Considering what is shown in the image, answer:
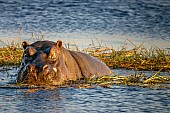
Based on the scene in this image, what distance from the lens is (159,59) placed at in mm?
12172

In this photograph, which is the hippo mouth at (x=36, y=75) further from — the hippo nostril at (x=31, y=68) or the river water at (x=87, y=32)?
the river water at (x=87, y=32)

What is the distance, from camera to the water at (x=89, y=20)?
15.6 meters

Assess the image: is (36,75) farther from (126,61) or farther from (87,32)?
(87,32)

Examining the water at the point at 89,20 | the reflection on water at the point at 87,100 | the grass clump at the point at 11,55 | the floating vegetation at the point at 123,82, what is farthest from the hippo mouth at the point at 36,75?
the water at the point at 89,20

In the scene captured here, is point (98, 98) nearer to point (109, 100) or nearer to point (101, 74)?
point (109, 100)

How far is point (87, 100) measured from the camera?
8320 mm

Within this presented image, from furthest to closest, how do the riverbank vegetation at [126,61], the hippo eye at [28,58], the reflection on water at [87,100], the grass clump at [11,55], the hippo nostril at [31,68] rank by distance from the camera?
the grass clump at [11,55] → the riverbank vegetation at [126,61] → the hippo eye at [28,58] → the hippo nostril at [31,68] → the reflection on water at [87,100]

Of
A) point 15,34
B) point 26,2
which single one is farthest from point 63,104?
point 26,2

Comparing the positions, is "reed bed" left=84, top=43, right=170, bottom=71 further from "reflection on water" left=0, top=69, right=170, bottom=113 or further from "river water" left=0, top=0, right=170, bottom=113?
"reflection on water" left=0, top=69, right=170, bottom=113

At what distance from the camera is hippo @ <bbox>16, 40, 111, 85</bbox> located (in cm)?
904

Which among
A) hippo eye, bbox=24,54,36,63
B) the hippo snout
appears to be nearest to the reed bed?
hippo eye, bbox=24,54,36,63

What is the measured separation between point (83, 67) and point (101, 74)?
15.1 inches

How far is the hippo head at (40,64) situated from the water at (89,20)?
4631 mm

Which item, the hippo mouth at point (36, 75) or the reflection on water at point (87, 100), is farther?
the hippo mouth at point (36, 75)
